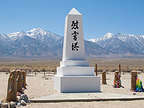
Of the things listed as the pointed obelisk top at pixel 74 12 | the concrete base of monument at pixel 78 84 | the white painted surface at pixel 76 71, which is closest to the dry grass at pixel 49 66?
the pointed obelisk top at pixel 74 12

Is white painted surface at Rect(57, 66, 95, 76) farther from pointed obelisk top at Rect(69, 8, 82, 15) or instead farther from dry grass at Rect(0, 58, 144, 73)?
dry grass at Rect(0, 58, 144, 73)

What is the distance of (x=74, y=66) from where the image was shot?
16.2 meters

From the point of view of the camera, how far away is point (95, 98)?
12.6 metres

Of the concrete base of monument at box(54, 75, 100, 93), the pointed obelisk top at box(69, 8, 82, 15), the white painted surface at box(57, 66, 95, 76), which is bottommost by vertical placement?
the concrete base of monument at box(54, 75, 100, 93)

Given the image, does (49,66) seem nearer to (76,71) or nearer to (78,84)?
(76,71)

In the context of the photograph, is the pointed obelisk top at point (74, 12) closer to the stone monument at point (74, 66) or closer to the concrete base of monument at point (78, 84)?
the stone monument at point (74, 66)

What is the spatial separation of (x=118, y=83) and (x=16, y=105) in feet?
34.1

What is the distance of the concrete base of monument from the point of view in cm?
1551

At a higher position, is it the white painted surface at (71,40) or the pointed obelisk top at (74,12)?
the pointed obelisk top at (74,12)

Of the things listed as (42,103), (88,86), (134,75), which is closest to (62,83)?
(88,86)

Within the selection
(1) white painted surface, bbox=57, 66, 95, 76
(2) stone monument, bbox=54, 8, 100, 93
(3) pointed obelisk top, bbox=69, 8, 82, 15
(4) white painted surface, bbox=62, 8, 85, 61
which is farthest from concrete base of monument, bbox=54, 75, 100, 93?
(3) pointed obelisk top, bbox=69, 8, 82, 15

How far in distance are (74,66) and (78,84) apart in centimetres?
116

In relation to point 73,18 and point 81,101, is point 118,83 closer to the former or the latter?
point 73,18

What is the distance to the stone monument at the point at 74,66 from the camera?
51.1 feet
